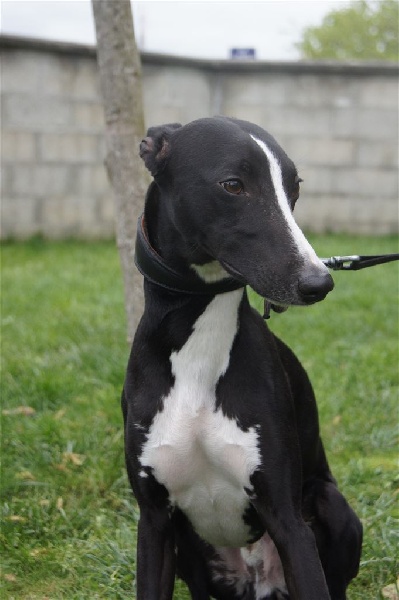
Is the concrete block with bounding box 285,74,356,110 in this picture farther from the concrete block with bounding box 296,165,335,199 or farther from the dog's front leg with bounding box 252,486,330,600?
the dog's front leg with bounding box 252,486,330,600

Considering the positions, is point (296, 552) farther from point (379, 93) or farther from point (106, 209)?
point (379, 93)

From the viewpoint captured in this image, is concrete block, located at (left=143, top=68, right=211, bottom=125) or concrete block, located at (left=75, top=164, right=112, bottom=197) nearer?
concrete block, located at (left=75, top=164, right=112, bottom=197)

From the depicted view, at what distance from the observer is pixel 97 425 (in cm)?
411

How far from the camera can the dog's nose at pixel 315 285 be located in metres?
2.06

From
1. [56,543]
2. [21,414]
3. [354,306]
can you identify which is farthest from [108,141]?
[354,306]

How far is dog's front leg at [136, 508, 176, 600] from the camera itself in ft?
8.21

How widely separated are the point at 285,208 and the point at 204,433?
0.62 meters

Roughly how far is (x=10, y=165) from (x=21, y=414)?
5.49 metres

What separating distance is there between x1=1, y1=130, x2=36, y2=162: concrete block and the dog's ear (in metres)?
7.13

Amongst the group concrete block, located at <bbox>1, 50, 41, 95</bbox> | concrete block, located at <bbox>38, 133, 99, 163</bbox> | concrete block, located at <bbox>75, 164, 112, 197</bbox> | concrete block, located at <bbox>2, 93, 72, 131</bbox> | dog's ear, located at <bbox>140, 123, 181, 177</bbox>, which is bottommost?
concrete block, located at <bbox>75, 164, 112, 197</bbox>

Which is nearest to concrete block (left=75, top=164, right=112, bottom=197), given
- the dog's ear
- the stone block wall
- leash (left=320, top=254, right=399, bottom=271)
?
the stone block wall

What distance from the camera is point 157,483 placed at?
247 centimetres

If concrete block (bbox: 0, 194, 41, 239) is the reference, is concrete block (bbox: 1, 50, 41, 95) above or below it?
above

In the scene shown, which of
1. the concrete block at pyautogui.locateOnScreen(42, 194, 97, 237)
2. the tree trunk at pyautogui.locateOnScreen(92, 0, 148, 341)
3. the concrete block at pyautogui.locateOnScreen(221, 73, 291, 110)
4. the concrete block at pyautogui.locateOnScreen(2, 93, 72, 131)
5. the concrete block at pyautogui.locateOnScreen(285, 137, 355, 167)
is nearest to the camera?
the tree trunk at pyautogui.locateOnScreen(92, 0, 148, 341)
